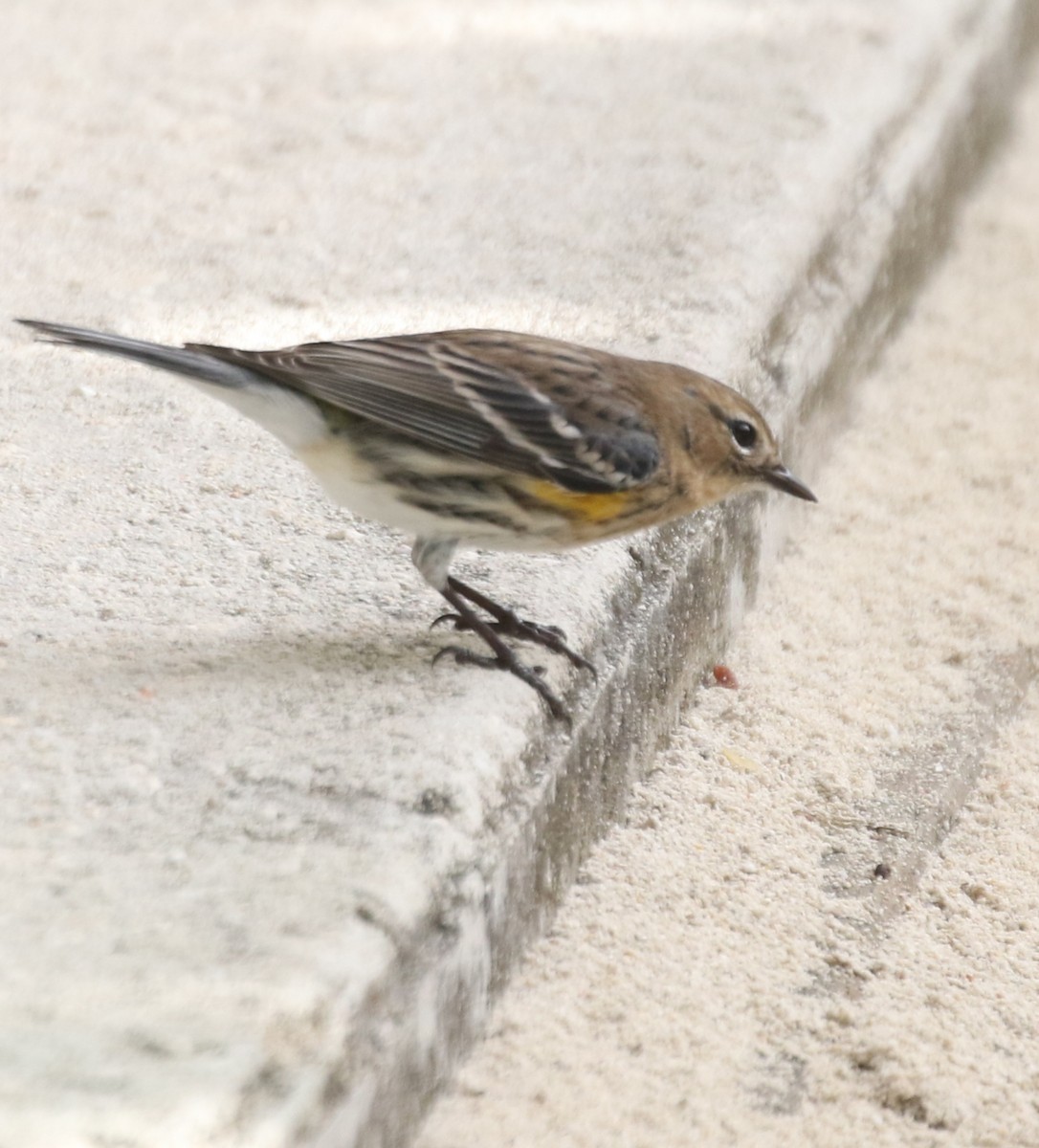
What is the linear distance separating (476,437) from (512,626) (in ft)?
1.17

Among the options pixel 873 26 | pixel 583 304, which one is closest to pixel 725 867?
pixel 583 304

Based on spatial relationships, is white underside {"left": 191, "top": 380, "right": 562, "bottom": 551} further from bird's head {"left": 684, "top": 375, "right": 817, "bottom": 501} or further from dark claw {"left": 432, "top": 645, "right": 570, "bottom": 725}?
bird's head {"left": 684, "top": 375, "right": 817, "bottom": 501}

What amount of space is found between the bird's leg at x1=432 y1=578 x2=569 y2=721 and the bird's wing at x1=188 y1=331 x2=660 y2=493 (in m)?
0.28

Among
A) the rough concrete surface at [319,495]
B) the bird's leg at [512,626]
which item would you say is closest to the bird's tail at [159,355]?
the rough concrete surface at [319,495]

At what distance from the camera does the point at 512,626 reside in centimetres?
317

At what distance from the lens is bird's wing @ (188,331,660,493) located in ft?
10.2

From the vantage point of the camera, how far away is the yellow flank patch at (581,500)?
3.06 metres

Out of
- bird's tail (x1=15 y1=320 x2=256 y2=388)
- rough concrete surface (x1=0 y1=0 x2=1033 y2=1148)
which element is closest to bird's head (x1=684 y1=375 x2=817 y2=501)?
rough concrete surface (x1=0 y1=0 x2=1033 y2=1148)

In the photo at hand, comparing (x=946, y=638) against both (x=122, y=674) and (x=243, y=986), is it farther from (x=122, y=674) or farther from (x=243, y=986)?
(x=243, y=986)

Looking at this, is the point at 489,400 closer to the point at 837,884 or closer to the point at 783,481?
the point at 783,481

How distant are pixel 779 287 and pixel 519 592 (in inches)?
58.1

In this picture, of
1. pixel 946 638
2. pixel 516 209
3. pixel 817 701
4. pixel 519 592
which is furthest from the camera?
pixel 516 209

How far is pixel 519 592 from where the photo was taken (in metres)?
3.38

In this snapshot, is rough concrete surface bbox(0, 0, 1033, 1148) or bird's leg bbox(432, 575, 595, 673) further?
bird's leg bbox(432, 575, 595, 673)
